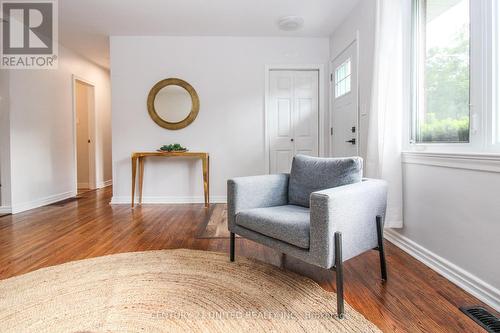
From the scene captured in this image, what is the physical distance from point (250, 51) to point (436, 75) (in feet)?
9.00

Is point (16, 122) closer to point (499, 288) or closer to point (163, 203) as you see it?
point (163, 203)

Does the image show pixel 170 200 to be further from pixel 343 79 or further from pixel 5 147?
pixel 343 79

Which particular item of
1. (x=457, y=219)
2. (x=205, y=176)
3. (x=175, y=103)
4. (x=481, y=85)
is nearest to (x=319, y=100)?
(x=205, y=176)

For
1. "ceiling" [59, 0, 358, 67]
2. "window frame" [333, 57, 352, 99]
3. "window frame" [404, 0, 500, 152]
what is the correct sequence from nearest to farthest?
"window frame" [404, 0, 500, 152] → "ceiling" [59, 0, 358, 67] → "window frame" [333, 57, 352, 99]

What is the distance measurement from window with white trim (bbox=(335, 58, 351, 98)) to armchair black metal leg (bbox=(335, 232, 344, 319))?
2615 mm

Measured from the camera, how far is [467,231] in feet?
5.21

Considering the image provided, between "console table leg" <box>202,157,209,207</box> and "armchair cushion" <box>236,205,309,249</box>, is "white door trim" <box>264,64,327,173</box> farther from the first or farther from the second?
"armchair cushion" <box>236,205,309,249</box>

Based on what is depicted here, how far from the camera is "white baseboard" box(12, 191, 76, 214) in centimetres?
363

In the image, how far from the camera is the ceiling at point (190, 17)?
10.6ft

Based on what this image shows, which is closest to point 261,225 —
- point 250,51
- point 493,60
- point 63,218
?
point 493,60

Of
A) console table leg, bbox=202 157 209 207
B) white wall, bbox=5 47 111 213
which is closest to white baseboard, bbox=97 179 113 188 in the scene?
white wall, bbox=5 47 111 213

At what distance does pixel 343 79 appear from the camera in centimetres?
369

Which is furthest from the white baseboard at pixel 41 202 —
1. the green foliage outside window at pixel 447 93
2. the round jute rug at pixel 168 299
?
the green foliage outside window at pixel 447 93
